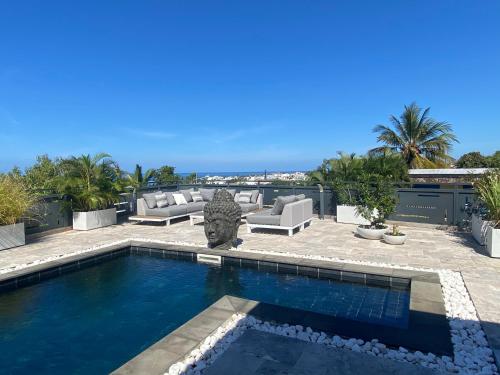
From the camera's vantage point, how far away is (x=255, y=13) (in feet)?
44.1

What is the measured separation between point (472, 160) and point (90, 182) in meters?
25.4

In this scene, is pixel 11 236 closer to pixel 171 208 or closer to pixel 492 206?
pixel 171 208

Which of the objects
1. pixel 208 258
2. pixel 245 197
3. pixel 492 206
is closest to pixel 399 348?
pixel 208 258

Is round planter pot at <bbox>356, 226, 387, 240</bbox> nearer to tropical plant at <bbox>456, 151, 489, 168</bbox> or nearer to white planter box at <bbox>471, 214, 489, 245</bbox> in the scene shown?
white planter box at <bbox>471, 214, 489, 245</bbox>

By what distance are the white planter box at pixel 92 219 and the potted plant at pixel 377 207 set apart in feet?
22.9

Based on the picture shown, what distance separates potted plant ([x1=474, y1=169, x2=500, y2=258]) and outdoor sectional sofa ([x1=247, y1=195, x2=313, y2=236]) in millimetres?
3818

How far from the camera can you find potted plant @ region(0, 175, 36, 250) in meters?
6.52

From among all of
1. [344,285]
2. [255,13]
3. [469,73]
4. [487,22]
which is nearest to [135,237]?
[344,285]

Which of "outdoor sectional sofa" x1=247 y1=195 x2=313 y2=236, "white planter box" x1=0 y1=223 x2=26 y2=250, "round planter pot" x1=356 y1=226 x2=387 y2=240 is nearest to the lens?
"white planter box" x1=0 y1=223 x2=26 y2=250

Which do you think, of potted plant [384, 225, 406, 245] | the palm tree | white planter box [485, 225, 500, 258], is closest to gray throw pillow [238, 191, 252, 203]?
potted plant [384, 225, 406, 245]

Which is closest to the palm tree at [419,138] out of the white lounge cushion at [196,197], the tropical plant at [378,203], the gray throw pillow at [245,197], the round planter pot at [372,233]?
the gray throw pillow at [245,197]

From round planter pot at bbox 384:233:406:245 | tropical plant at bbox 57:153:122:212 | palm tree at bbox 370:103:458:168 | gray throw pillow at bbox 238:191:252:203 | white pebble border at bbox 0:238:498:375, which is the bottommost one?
white pebble border at bbox 0:238:498:375

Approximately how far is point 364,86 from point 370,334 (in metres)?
19.8

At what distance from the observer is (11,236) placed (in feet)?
21.8
